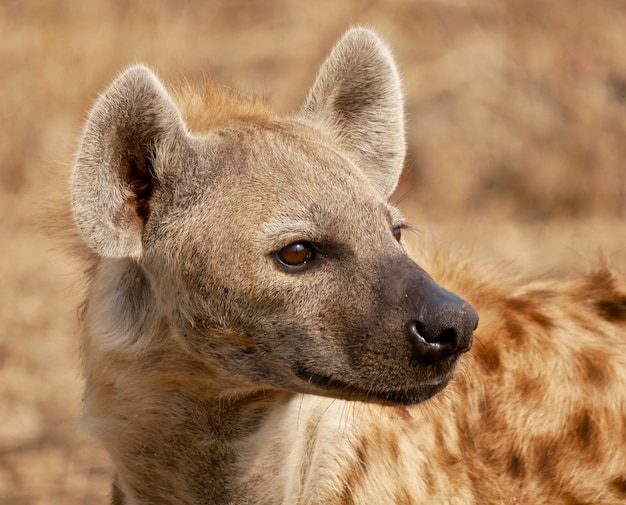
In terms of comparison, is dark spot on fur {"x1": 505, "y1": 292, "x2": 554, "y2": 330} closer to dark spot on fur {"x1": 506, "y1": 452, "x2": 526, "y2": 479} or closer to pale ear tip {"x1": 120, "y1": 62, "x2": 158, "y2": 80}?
dark spot on fur {"x1": 506, "y1": 452, "x2": 526, "y2": 479}

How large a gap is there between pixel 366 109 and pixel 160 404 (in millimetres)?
1076

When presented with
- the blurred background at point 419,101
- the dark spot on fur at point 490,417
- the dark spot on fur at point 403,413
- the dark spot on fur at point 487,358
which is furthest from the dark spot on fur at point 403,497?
the blurred background at point 419,101

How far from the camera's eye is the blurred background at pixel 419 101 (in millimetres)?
6539

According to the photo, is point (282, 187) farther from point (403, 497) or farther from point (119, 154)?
point (403, 497)

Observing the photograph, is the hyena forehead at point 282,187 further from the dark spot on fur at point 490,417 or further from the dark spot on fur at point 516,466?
the dark spot on fur at point 516,466

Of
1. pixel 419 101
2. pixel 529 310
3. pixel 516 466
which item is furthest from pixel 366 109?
pixel 419 101

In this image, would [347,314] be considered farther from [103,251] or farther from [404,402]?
[103,251]

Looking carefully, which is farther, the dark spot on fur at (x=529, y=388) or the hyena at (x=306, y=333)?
the dark spot on fur at (x=529, y=388)

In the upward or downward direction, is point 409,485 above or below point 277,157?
below

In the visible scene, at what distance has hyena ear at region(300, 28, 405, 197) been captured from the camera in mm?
3318

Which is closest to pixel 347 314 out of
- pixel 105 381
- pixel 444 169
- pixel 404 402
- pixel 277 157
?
pixel 404 402

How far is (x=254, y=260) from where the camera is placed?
2.76m

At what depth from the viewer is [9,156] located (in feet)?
22.1

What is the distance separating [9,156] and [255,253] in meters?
4.34
